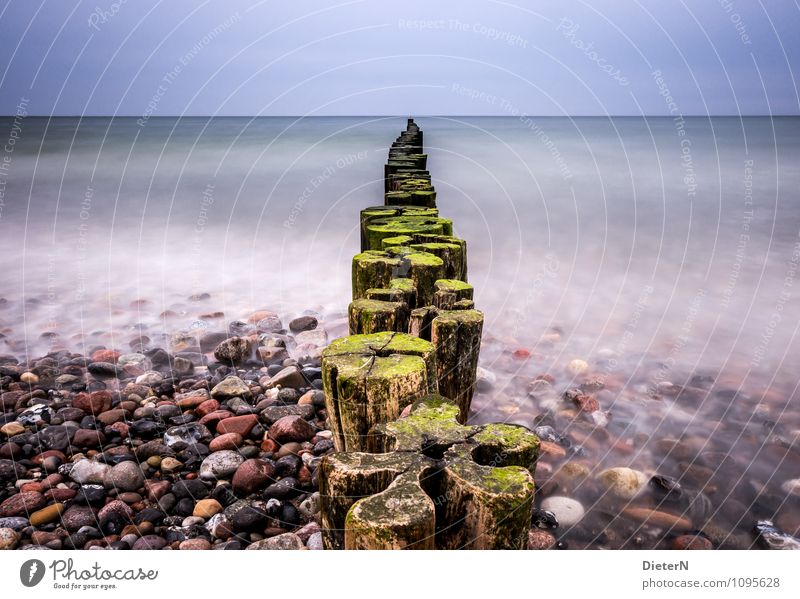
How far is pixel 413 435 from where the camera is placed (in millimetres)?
1703

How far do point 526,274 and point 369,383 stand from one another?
807cm

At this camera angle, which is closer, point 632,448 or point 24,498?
point 24,498

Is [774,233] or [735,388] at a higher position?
[774,233]

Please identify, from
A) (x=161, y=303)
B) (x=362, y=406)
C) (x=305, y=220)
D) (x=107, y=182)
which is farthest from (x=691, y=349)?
(x=107, y=182)

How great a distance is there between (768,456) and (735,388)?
1.26 metres

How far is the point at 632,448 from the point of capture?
14.5 ft

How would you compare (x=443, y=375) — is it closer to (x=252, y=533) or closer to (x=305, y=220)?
(x=252, y=533)

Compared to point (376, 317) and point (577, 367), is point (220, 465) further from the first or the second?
point (577, 367)

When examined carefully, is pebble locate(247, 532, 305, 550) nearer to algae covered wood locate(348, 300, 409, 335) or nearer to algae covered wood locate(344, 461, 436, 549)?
algae covered wood locate(348, 300, 409, 335)

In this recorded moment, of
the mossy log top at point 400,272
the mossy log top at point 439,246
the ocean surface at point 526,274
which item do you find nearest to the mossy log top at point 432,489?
the mossy log top at point 400,272

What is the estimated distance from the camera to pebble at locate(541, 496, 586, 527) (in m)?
3.50

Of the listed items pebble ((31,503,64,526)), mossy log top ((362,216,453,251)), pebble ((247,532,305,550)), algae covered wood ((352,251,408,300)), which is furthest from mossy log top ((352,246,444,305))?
pebble ((31,503,64,526))

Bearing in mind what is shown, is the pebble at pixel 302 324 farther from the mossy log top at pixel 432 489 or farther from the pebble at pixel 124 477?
the mossy log top at pixel 432 489

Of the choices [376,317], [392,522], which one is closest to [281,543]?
[376,317]
